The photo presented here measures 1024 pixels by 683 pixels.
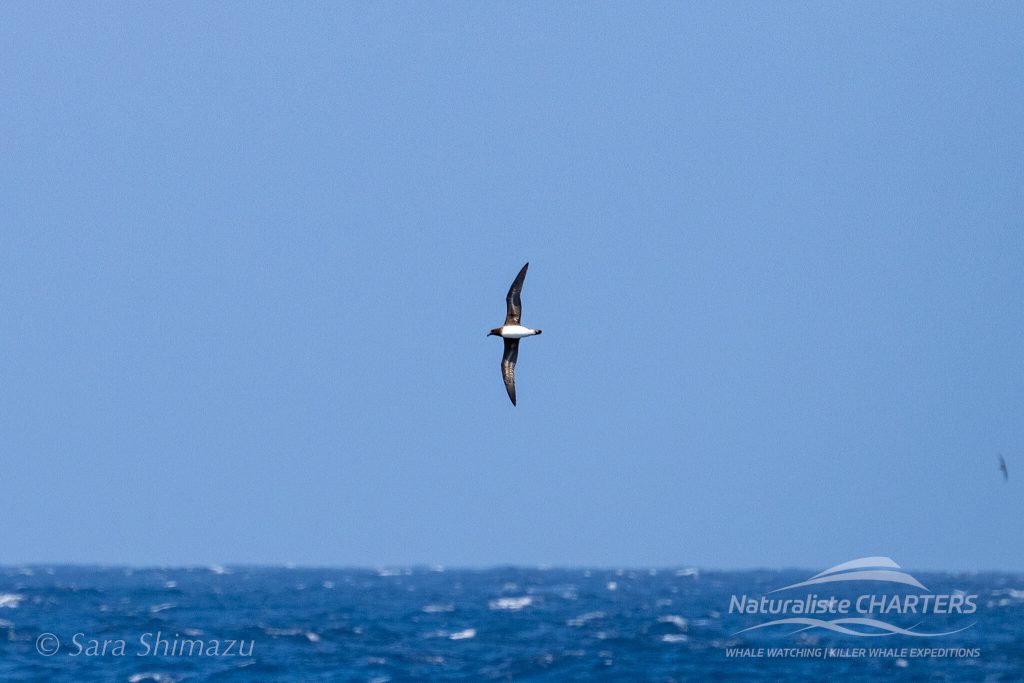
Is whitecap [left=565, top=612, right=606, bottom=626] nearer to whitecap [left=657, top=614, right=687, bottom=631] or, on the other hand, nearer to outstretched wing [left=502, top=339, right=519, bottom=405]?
whitecap [left=657, top=614, right=687, bottom=631]

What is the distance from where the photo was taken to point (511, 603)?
250 ft

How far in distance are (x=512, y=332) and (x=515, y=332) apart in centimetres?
7

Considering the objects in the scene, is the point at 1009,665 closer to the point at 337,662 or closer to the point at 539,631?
the point at 539,631

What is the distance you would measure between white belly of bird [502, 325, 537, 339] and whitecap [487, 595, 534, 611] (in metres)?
47.5

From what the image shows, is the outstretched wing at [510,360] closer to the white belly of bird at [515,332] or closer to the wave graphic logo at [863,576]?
the white belly of bird at [515,332]

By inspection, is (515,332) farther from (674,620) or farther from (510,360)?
(674,620)

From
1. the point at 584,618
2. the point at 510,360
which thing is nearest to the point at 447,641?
the point at 584,618

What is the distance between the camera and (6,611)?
60125mm

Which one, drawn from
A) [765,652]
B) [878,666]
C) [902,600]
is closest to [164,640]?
[765,652]

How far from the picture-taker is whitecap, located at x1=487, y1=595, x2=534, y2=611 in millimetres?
72562

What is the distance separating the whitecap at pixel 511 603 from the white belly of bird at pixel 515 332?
156 ft

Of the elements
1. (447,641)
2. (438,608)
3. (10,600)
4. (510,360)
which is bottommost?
(447,641)

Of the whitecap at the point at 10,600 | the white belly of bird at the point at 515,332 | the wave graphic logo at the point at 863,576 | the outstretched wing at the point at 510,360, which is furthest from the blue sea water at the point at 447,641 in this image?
the wave graphic logo at the point at 863,576

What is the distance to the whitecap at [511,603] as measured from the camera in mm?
72562
